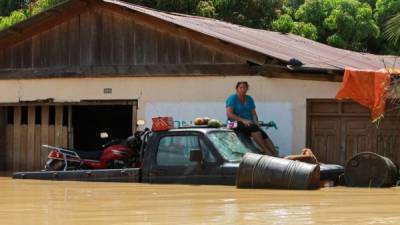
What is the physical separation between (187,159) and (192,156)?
356mm

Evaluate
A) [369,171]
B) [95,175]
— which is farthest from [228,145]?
[369,171]

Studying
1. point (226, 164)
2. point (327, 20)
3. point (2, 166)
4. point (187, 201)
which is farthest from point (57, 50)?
point (327, 20)

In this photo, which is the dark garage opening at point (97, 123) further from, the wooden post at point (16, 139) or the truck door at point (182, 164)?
the truck door at point (182, 164)

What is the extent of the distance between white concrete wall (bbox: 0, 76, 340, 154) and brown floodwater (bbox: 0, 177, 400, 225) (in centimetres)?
360

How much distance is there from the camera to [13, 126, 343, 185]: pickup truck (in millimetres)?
11000

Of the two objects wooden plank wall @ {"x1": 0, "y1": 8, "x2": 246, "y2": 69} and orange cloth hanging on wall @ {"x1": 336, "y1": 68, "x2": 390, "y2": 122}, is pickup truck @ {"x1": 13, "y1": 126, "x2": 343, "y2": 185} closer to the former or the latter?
orange cloth hanging on wall @ {"x1": 336, "y1": 68, "x2": 390, "y2": 122}

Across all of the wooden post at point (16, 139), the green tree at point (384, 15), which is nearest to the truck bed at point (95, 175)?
the wooden post at point (16, 139)

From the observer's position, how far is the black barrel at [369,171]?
1182cm

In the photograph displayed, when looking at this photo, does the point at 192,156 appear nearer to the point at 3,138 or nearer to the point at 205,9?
the point at 3,138

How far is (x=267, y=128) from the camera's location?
14891mm

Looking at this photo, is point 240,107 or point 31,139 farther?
point 31,139

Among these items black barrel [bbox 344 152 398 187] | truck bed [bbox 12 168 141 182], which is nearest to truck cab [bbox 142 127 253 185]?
truck bed [bbox 12 168 141 182]

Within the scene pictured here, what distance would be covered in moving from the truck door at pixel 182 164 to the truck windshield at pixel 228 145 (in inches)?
6.9

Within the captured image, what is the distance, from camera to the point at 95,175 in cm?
1188
